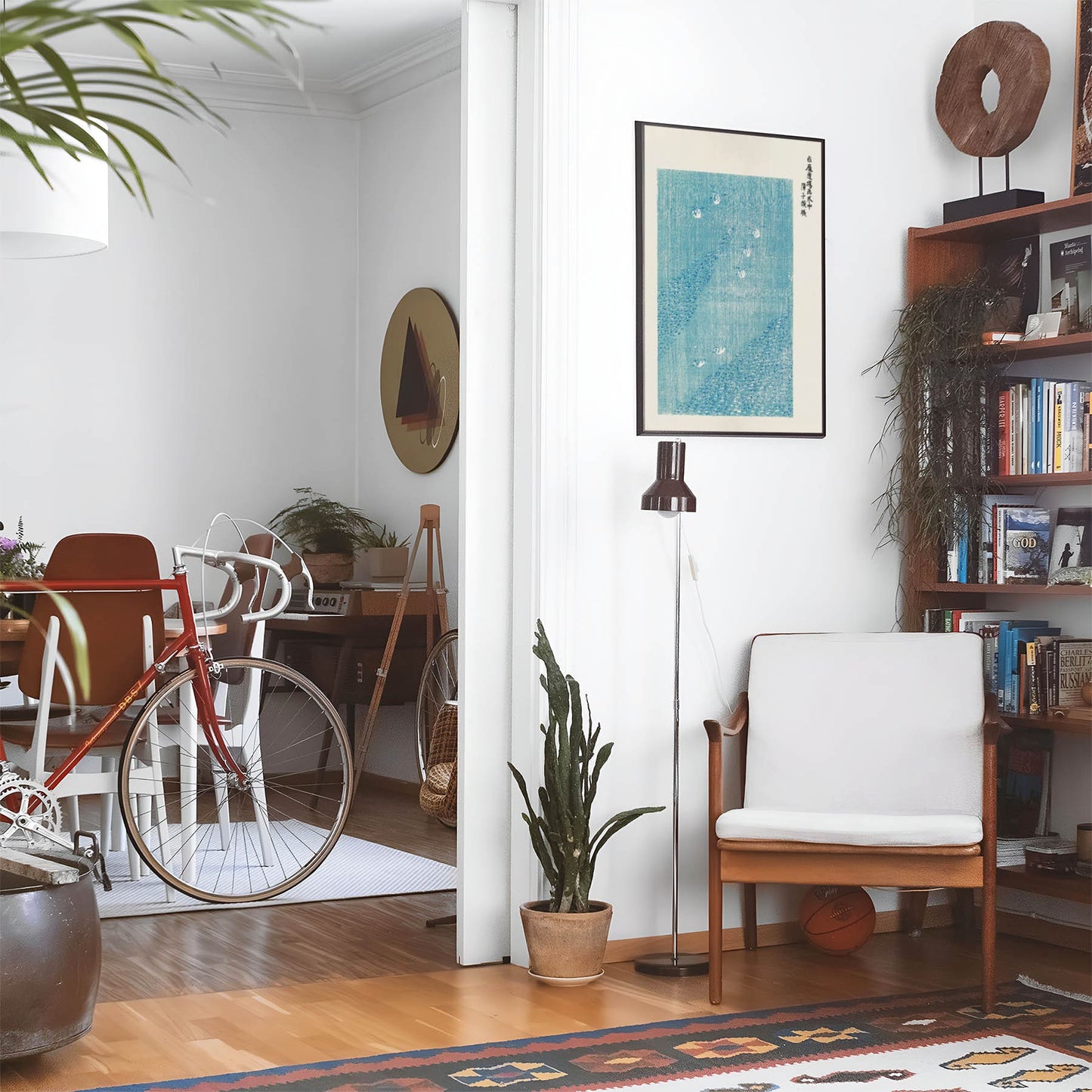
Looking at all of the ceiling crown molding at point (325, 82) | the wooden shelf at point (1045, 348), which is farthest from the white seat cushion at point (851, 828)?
the ceiling crown molding at point (325, 82)

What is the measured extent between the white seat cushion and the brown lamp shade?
0.71 meters

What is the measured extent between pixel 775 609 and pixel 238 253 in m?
3.94

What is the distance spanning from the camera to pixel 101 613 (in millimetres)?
4148

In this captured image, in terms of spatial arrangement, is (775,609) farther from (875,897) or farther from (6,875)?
(6,875)

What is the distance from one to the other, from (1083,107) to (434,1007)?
2757 mm

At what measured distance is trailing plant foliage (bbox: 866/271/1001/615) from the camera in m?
3.91

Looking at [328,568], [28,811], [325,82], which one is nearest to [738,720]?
[28,811]

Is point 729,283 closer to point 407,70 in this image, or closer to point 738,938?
point 738,938

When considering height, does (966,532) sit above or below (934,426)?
below

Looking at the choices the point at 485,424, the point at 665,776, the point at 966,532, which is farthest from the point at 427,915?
the point at 966,532

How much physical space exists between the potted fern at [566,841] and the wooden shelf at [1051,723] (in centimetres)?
101

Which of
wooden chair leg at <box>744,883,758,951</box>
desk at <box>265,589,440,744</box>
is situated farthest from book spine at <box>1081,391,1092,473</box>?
desk at <box>265,589,440,744</box>

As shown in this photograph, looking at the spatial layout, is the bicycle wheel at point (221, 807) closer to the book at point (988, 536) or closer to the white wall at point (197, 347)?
the white wall at point (197, 347)

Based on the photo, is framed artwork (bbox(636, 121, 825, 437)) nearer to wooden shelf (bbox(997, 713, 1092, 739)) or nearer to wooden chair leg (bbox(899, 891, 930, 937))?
wooden shelf (bbox(997, 713, 1092, 739))
